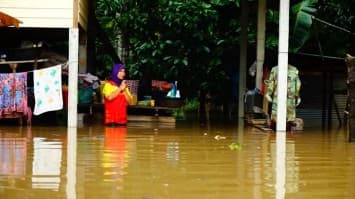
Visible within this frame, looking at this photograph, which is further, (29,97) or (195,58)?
(195,58)

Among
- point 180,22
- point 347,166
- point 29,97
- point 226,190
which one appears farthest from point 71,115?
point 226,190

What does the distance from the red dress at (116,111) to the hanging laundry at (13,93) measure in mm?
1867

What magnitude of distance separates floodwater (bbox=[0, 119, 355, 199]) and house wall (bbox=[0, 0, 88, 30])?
90.0 inches

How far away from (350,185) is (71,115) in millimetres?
7936

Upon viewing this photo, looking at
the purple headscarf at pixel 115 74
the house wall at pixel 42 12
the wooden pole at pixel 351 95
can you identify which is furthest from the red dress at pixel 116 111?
the wooden pole at pixel 351 95

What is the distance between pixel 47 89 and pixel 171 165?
6.43 meters

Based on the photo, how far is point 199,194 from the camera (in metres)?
6.09

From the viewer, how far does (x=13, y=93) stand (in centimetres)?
1383

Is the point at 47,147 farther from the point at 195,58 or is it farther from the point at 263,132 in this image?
the point at 195,58

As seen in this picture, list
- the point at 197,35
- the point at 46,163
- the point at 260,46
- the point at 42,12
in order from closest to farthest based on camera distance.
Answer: the point at 46,163 < the point at 42,12 < the point at 260,46 < the point at 197,35

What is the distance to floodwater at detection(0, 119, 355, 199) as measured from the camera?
6242 mm

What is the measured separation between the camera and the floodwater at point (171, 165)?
624 centimetres

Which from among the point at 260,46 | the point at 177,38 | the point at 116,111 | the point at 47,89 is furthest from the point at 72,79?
the point at 177,38

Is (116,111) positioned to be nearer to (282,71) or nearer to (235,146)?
(282,71)
